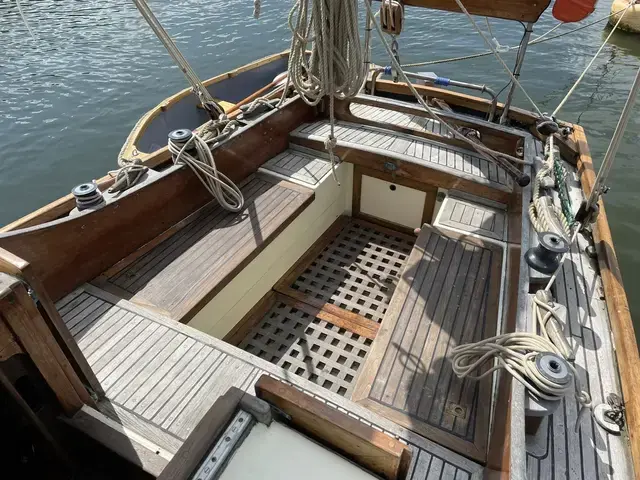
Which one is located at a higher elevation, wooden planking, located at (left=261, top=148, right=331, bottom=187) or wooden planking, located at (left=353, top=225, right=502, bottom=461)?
wooden planking, located at (left=261, top=148, right=331, bottom=187)

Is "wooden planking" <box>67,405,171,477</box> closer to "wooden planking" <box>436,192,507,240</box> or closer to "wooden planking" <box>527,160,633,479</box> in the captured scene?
"wooden planking" <box>527,160,633,479</box>

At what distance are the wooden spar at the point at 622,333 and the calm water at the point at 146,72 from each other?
97.6 inches

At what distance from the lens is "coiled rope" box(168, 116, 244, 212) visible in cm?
347

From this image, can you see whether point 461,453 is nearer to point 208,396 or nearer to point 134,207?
point 208,396

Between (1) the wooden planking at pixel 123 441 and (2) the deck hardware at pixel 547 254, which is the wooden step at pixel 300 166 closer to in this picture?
(2) the deck hardware at pixel 547 254

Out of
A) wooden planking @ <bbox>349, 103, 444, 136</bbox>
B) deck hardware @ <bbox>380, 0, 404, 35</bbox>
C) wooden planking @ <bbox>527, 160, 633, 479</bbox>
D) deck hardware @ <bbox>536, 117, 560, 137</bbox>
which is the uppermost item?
deck hardware @ <bbox>380, 0, 404, 35</bbox>

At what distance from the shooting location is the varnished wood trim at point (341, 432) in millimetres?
1368

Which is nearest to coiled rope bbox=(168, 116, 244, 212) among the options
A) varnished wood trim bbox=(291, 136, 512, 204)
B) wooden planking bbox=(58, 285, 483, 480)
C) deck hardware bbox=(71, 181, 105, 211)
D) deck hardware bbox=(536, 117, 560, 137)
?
deck hardware bbox=(71, 181, 105, 211)

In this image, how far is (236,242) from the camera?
3383 millimetres

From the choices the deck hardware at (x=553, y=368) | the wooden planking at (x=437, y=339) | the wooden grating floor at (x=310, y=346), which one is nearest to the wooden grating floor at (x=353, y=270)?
the wooden grating floor at (x=310, y=346)

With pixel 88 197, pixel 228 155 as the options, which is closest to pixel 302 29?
pixel 228 155

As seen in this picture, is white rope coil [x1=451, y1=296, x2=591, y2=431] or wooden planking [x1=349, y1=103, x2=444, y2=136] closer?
white rope coil [x1=451, y1=296, x2=591, y2=431]

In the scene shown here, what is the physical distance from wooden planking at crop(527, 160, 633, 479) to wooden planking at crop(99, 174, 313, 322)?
7.07ft

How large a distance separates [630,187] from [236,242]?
7.15 metres
